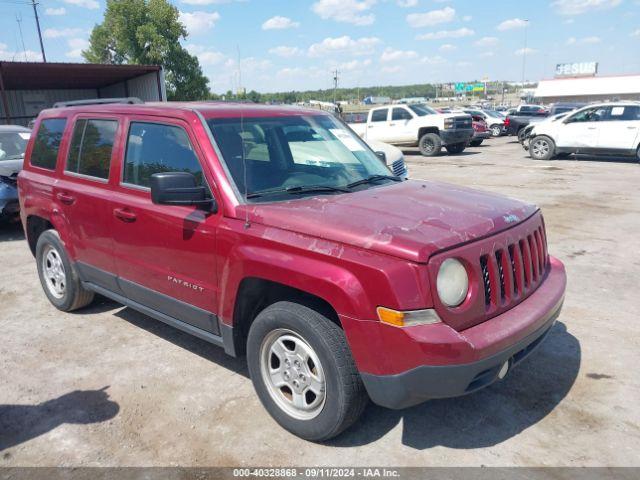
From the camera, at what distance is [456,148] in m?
19.9

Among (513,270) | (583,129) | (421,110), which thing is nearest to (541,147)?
(583,129)

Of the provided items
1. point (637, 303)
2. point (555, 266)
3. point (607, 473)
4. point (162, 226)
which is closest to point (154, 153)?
point (162, 226)

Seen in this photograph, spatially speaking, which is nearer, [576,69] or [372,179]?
[372,179]

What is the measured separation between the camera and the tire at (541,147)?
17234 millimetres

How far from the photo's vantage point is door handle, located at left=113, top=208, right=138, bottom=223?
12.5ft

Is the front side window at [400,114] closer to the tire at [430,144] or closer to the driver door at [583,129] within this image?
the tire at [430,144]

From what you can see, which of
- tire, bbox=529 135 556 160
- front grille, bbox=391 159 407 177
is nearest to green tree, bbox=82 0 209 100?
tire, bbox=529 135 556 160

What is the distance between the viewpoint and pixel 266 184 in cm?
342

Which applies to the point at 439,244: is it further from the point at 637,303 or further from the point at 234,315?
the point at 637,303

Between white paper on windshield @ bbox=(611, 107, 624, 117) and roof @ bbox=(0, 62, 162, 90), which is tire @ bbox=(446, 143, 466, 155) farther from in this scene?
roof @ bbox=(0, 62, 162, 90)

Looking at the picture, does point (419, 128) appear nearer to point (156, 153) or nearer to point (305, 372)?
point (156, 153)

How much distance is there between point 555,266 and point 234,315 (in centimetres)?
221

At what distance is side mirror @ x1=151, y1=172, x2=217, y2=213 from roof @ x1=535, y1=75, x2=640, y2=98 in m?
72.0

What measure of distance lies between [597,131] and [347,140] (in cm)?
1456
